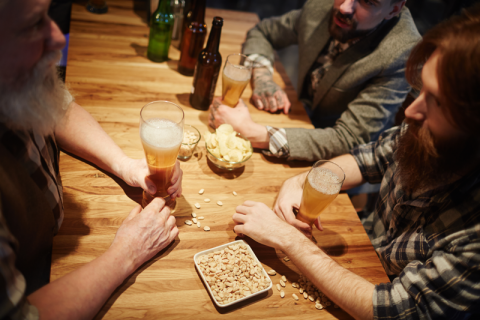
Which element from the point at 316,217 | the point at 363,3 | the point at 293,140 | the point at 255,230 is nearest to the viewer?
the point at 255,230

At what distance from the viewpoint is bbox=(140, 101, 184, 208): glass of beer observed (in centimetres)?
103

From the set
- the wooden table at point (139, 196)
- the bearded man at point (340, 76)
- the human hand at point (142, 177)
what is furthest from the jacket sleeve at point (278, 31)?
the human hand at point (142, 177)

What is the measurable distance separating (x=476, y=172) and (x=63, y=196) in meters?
1.43

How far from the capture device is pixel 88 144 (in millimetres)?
1263

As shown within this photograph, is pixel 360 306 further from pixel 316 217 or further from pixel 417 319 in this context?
pixel 316 217

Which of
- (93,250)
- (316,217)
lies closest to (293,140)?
(316,217)

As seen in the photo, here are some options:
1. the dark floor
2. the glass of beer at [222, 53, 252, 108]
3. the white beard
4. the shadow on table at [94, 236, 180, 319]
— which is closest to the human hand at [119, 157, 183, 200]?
the shadow on table at [94, 236, 180, 319]

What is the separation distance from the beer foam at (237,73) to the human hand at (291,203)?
56 cm

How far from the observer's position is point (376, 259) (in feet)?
4.21

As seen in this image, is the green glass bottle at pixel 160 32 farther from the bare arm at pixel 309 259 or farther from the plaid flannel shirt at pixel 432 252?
the plaid flannel shirt at pixel 432 252

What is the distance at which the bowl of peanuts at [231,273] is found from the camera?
3.26 ft

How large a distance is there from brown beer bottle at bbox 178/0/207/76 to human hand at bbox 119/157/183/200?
2.82 feet

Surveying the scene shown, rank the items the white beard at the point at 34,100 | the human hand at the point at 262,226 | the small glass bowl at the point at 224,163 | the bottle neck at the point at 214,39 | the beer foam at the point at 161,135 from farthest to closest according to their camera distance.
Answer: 1. the bottle neck at the point at 214,39
2. the small glass bowl at the point at 224,163
3. the human hand at the point at 262,226
4. the beer foam at the point at 161,135
5. the white beard at the point at 34,100

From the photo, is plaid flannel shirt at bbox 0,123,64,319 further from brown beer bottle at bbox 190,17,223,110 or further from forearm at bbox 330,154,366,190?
forearm at bbox 330,154,366,190
